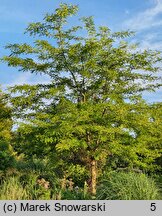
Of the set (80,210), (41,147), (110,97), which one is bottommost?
(80,210)

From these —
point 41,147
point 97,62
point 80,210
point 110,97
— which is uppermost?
point 97,62

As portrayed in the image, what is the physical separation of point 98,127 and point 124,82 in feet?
8.53

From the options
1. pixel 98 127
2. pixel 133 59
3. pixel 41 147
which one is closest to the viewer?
pixel 98 127

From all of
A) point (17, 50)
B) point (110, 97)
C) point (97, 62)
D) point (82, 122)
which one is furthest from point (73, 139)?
point (17, 50)

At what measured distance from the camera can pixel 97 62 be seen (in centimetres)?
1558

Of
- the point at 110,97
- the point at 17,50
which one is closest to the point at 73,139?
the point at 110,97

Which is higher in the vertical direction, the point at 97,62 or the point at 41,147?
the point at 97,62

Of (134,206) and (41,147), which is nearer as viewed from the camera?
(134,206)

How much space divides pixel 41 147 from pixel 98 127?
209cm

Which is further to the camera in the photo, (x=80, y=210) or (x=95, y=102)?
(x=95, y=102)

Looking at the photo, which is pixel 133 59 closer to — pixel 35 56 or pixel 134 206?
pixel 35 56

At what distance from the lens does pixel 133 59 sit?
15.9m

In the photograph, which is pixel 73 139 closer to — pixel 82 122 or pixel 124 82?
pixel 82 122

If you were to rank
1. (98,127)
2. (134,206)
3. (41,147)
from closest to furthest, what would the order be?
(134,206), (98,127), (41,147)
